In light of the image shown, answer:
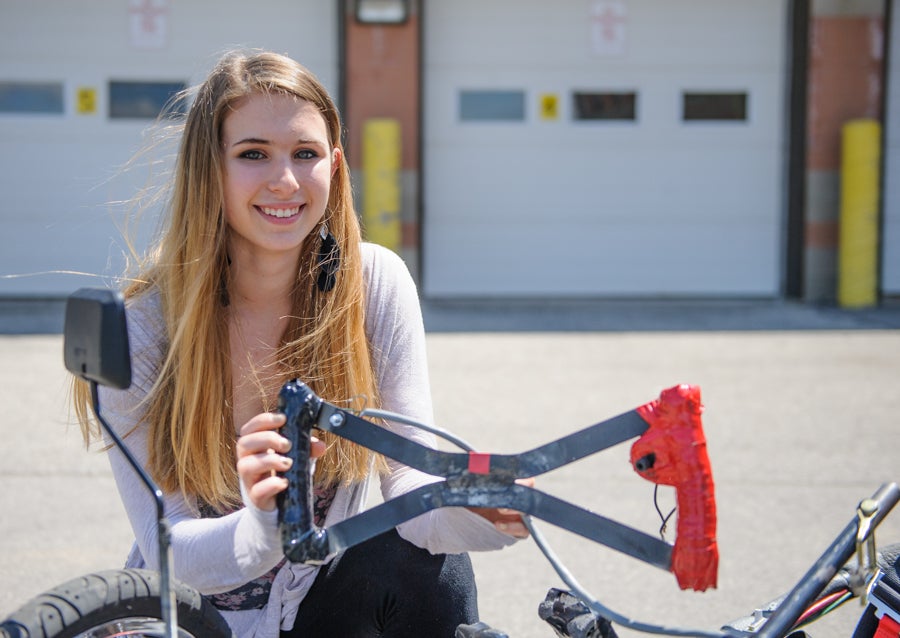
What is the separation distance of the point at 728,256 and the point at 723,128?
1032mm

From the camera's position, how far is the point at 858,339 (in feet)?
23.9

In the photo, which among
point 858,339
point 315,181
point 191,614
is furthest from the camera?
point 858,339

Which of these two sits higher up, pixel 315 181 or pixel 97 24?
pixel 97 24

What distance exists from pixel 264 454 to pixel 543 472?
0.37 metres

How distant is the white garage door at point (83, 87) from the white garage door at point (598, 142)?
120 centimetres

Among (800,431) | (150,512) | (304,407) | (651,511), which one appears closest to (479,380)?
(800,431)

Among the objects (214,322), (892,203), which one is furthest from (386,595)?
(892,203)

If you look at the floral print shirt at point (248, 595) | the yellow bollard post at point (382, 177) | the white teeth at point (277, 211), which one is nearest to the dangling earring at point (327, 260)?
the white teeth at point (277, 211)

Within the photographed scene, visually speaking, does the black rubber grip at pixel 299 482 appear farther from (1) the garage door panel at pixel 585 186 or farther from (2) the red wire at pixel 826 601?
(1) the garage door panel at pixel 585 186

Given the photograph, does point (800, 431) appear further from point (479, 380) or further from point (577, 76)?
point (577, 76)

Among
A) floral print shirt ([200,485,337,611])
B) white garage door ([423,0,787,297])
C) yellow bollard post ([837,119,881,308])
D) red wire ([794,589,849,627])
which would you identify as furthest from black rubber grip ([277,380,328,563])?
yellow bollard post ([837,119,881,308])

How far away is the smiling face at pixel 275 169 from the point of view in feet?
6.39

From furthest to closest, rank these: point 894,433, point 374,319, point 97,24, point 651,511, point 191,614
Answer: point 97,24
point 894,433
point 651,511
point 374,319
point 191,614

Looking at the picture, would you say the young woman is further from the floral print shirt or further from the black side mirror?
the black side mirror
